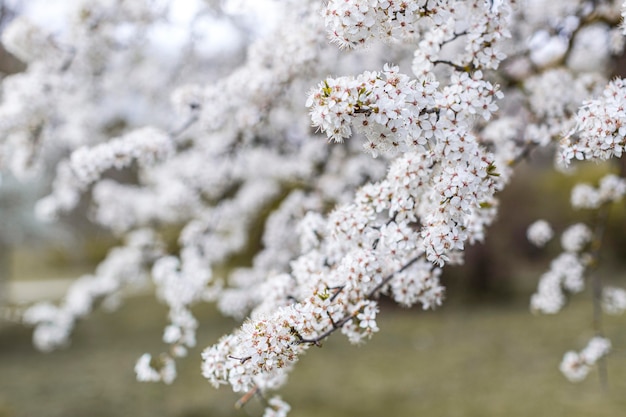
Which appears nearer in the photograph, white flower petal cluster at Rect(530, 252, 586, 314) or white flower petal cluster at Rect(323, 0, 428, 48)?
white flower petal cluster at Rect(323, 0, 428, 48)

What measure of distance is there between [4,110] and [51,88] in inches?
13.7

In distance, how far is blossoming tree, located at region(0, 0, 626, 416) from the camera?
72.4 inches

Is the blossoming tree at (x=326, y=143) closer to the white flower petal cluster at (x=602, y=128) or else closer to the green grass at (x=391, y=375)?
the white flower petal cluster at (x=602, y=128)

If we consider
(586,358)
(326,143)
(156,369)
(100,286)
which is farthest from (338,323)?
(100,286)

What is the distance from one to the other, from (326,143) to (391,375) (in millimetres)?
4811

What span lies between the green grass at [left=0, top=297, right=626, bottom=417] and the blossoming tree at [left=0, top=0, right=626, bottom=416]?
98.0 inches

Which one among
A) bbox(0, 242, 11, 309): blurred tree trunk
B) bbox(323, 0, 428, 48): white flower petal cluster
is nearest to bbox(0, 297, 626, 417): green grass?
bbox(0, 242, 11, 309): blurred tree trunk

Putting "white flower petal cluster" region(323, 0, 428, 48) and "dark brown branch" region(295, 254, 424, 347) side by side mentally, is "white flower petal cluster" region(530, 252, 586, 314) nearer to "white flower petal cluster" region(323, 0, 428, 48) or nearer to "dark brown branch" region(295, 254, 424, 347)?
"dark brown branch" region(295, 254, 424, 347)

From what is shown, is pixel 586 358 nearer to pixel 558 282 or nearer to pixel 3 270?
pixel 558 282

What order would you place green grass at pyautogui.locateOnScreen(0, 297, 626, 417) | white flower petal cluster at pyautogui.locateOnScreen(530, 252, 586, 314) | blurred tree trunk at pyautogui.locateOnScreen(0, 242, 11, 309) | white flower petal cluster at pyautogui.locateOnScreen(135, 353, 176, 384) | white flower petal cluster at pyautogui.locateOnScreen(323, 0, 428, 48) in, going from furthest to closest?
blurred tree trunk at pyautogui.locateOnScreen(0, 242, 11, 309)
green grass at pyautogui.locateOnScreen(0, 297, 626, 417)
white flower petal cluster at pyautogui.locateOnScreen(530, 252, 586, 314)
white flower petal cluster at pyautogui.locateOnScreen(135, 353, 176, 384)
white flower petal cluster at pyautogui.locateOnScreen(323, 0, 428, 48)

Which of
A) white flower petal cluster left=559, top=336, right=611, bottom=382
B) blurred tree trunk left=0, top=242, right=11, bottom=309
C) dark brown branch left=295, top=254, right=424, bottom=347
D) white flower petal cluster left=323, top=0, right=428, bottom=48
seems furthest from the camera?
blurred tree trunk left=0, top=242, right=11, bottom=309

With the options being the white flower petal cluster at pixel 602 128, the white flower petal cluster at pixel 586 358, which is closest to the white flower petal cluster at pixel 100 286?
the white flower petal cluster at pixel 586 358

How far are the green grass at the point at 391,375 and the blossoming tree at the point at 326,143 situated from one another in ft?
8.17

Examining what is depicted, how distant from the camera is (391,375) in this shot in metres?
8.08
